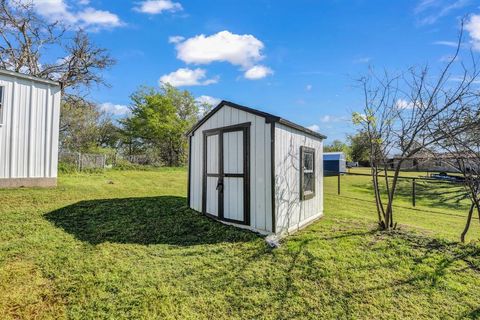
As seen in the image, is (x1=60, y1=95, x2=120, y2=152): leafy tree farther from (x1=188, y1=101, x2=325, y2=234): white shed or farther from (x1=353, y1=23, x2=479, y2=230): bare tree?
(x1=353, y1=23, x2=479, y2=230): bare tree

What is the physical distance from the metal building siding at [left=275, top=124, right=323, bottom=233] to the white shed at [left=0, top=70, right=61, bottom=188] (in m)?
6.54

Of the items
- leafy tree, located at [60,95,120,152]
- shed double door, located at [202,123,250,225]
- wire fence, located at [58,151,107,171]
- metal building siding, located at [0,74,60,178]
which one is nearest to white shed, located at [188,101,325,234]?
shed double door, located at [202,123,250,225]

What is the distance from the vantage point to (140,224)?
4.99m

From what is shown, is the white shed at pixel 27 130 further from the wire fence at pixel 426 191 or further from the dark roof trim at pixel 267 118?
the wire fence at pixel 426 191

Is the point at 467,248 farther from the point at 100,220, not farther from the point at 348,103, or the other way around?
the point at 100,220

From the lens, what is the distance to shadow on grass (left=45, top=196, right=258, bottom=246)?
428 cm

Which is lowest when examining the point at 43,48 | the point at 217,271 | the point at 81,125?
the point at 217,271

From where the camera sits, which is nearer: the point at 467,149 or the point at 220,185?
the point at 467,149

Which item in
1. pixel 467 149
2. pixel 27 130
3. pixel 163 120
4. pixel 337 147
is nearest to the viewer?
pixel 467 149

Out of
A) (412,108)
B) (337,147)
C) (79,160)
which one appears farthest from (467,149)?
(337,147)

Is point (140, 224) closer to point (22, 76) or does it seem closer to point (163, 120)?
point (22, 76)

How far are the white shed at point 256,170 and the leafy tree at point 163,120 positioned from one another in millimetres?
18119

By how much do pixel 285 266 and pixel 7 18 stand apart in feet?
60.1

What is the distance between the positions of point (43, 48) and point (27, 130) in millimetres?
11556
